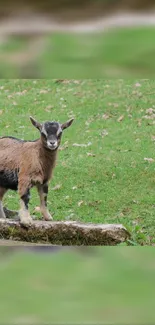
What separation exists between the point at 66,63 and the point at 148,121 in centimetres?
562

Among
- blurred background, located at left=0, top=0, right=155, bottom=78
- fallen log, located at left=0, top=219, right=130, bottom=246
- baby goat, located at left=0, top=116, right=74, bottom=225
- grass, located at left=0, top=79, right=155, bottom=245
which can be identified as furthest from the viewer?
grass, located at left=0, top=79, right=155, bottom=245

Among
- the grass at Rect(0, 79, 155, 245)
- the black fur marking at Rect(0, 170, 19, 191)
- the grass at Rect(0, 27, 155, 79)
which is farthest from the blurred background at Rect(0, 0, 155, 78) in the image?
the grass at Rect(0, 79, 155, 245)

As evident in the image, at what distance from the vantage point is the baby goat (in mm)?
2816

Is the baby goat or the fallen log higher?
the baby goat

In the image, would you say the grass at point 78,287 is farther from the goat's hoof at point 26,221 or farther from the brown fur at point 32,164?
the brown fur at point 32,164

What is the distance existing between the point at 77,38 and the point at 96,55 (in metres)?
0.03

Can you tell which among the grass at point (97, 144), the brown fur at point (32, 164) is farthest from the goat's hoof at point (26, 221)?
the grass at point (97, 144)

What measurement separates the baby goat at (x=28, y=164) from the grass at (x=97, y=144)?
0.54m

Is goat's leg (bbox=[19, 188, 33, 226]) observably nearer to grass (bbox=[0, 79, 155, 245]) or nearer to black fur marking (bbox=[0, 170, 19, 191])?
black fur marking (bbox=[0, 170, 19, 191])

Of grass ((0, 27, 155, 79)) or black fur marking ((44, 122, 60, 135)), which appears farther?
black fur marking ((44, 122, 60, 135))

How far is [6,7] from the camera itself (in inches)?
26.7

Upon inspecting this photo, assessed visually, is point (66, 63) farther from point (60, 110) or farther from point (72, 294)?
point (60, 110)

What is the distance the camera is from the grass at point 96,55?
0.74 meters

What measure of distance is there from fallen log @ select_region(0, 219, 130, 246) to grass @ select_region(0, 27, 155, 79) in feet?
6.33
